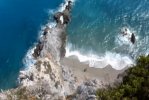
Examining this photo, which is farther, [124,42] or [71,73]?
[124,42]

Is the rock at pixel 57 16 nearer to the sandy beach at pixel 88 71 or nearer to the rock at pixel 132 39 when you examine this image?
the sandy beach at pixel 88 71

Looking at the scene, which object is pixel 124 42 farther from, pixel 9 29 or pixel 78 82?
pixel 9 29

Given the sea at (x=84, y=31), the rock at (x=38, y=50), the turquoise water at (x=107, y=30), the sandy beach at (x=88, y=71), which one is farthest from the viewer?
the rock at (x=38, y=50)

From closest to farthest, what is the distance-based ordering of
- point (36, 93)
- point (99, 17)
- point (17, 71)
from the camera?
point (36, 93) → point (17, 71) → point (99, 17)

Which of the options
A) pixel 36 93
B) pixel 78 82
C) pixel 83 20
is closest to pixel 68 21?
pixel 83 20

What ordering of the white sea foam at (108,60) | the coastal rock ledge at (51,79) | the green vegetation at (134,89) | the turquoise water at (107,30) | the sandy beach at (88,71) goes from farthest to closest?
the turquoise water at (107,30), the white sea foam at (108,60), the sandy beach at (88,71), the coastal rock ledge at (51,79), the green vegetation at (134,89)

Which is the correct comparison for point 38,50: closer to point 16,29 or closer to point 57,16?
point 16,29

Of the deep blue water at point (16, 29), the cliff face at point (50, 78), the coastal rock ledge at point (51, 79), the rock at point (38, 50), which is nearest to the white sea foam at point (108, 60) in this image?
the coastal rock ledge at point (51, 79)
